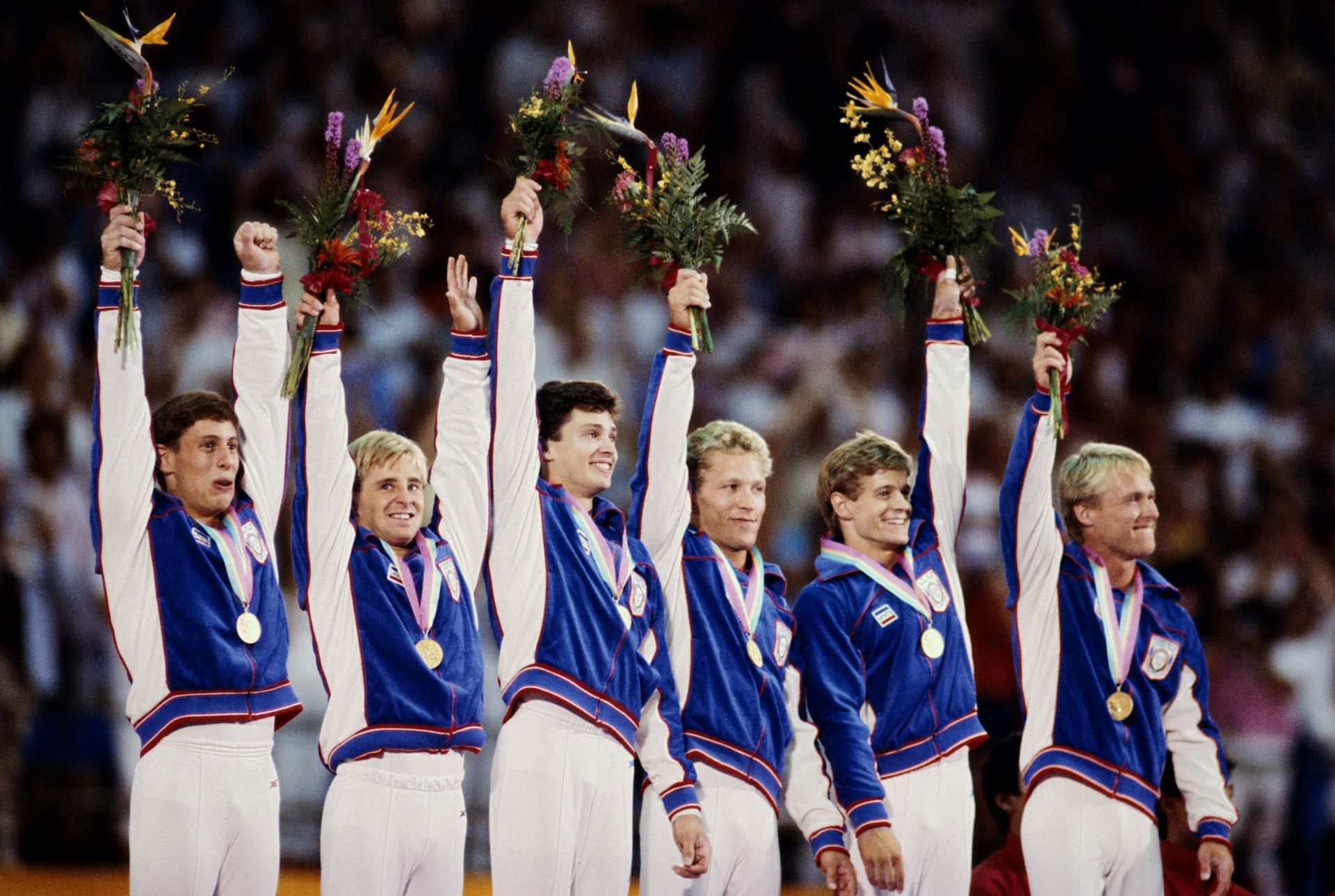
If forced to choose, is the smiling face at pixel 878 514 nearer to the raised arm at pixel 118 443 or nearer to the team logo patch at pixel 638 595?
the team logo patch at pixel 638 595

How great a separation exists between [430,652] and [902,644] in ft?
4.96

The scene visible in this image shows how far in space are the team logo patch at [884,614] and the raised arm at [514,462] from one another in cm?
111

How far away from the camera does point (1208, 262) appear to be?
35.8 ft

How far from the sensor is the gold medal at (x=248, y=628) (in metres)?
4.83

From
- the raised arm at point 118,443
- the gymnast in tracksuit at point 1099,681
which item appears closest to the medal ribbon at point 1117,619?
the gymnast in tracksuit at point 1099,681

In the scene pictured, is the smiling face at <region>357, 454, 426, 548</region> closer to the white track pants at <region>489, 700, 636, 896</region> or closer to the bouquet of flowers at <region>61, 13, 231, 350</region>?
the white track pants at <region>489, 700, 636, 896</region>

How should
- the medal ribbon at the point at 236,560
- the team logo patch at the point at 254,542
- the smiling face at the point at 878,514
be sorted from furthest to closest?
the smiling face at the point at 878,514 < the team logo patch at the point at 254,542 < the medal ribbon at the point at 236,560

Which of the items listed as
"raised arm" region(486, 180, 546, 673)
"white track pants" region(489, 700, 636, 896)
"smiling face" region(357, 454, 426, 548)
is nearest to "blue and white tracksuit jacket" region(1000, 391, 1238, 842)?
"white track pants" region(489, 700, 636, 896)

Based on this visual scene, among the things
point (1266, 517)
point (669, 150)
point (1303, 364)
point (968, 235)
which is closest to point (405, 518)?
point (669, 150)

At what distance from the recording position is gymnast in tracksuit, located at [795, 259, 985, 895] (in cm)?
510

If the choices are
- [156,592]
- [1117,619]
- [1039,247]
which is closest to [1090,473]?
[1117,619]

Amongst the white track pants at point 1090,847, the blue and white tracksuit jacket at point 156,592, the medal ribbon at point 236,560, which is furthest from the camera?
the white track pants at point 1090,847

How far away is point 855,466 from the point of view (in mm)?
5516

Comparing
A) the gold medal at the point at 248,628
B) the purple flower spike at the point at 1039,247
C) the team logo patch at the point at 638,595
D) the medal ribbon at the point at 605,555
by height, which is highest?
the purple flower spike at the point at 1039,247
